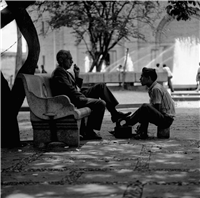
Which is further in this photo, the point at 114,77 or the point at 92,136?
the point at 114,77

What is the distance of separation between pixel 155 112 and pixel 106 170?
266 centimetres

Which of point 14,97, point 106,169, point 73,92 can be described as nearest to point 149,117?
point 73,92

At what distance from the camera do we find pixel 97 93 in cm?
870

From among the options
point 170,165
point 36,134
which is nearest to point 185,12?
point 36,134

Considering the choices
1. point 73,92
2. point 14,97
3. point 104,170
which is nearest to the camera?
point 104,170

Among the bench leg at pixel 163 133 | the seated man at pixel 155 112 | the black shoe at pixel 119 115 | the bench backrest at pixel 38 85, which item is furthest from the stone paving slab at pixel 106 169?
the bench backrest at pixel 38 85

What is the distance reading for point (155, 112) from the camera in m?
8.12

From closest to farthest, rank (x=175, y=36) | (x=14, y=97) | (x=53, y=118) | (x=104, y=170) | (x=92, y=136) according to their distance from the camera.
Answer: (x=104, y=170)
(x=53, y=118)
(x=14, y=97)
(x=92, y=136)
(x=175, y=36)

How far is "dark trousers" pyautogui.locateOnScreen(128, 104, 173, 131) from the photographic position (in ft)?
26.7

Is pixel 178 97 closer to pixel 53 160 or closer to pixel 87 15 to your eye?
pixel 87 15

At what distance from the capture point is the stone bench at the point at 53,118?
7371 millimetres

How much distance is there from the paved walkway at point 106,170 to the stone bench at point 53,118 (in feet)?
0.55

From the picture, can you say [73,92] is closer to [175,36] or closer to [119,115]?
[119,115]

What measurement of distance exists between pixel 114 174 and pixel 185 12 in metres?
5.93
